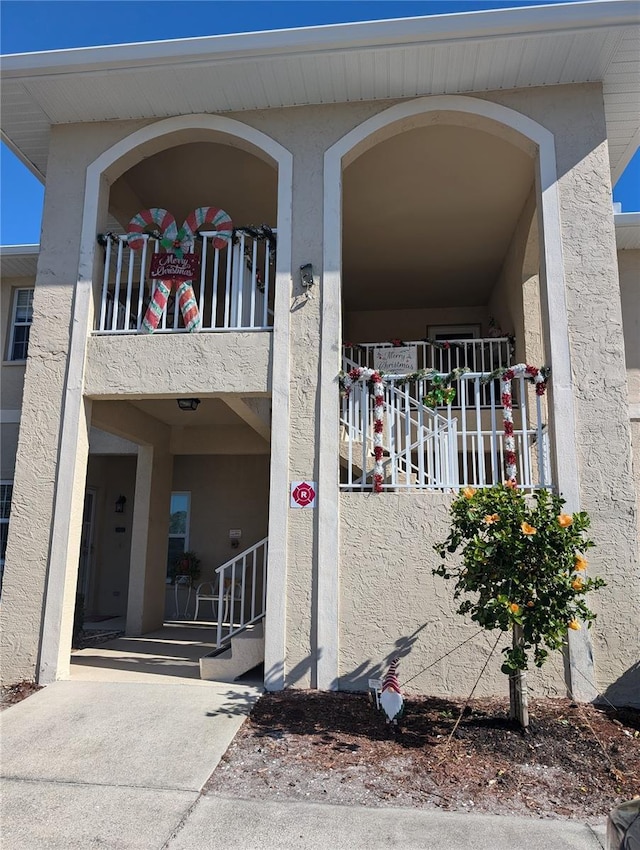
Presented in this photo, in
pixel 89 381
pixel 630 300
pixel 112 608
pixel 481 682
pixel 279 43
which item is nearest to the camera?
pixel 481 682

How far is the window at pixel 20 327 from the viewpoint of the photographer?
31.7ft

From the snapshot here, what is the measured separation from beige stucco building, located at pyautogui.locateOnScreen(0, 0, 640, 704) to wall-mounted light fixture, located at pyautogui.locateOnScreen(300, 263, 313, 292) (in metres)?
0.02

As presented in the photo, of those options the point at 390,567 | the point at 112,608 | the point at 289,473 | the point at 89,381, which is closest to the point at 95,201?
the point at 89,381

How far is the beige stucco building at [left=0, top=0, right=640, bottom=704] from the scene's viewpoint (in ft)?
19.4

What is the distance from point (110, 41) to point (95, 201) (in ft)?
5.20

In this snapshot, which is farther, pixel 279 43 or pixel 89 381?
pixel 89 381

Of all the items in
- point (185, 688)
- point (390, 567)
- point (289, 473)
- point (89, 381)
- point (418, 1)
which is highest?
point (418, 1)

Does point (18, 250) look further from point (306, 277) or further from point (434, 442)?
point (434, 442)

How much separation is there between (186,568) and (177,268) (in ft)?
19.9

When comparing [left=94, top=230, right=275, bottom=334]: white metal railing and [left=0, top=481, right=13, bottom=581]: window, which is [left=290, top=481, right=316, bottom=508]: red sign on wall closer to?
[left=94, top=230, right=275, bottom=334]: white metal railing

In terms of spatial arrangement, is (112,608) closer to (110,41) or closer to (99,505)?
(99,505)

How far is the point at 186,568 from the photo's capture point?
446 inches

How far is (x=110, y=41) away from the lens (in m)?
6.49

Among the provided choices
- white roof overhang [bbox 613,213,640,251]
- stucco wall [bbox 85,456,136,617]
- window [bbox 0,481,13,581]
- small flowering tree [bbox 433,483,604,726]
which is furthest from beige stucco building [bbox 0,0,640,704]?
stucco wall [bbox 85,456,136,617]
